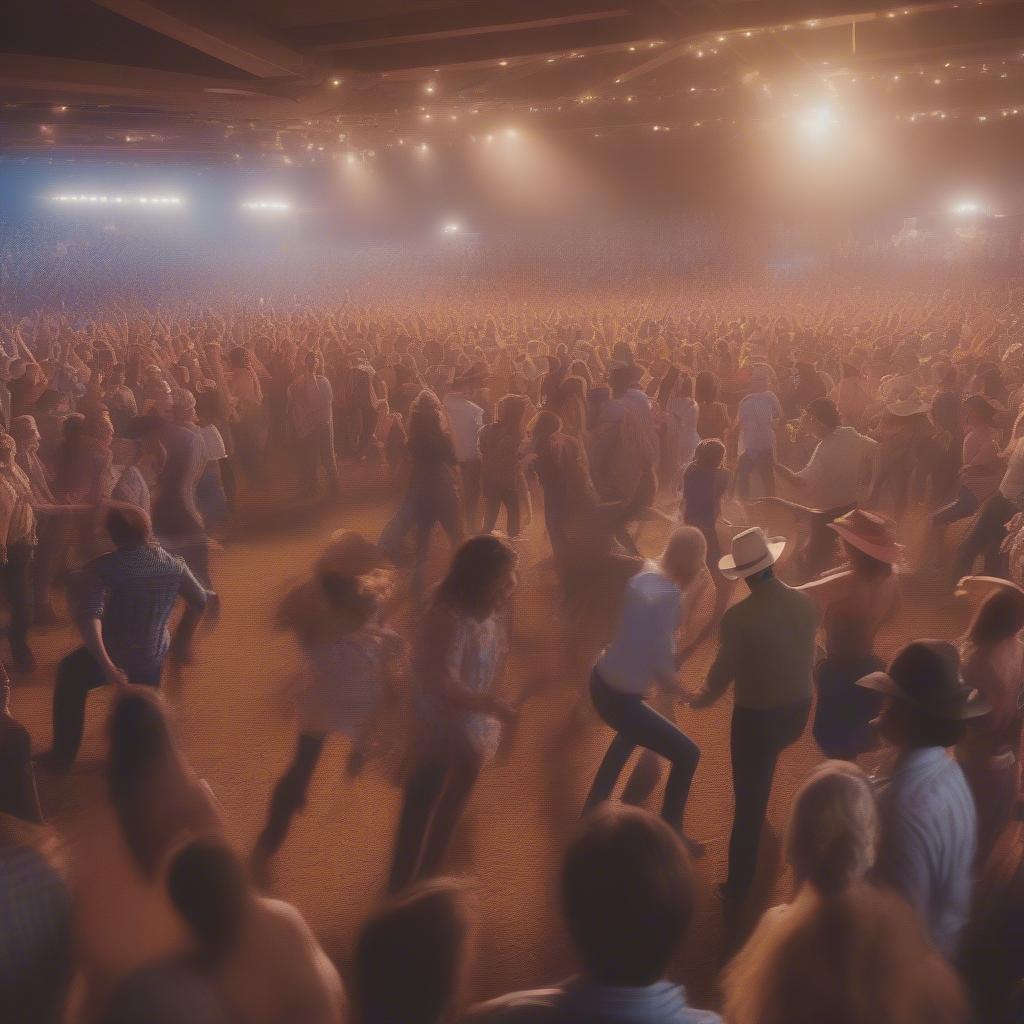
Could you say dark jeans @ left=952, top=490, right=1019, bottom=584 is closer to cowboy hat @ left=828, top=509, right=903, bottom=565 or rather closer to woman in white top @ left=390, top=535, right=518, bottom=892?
cowboy hat @ left=828, top=509, right=903, bottom=565

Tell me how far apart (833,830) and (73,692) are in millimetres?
3749

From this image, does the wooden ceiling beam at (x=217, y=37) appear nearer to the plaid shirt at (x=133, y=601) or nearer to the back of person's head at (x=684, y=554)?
the plaid shirt at (x=133, y=601)

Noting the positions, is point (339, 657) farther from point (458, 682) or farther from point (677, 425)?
point (677, 425)

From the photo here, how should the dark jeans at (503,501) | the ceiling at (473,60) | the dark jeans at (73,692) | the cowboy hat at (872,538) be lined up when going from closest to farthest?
the cowboy hat at (872,538) < the dark jeans at (73,692) < the dark jeans at (503,501) < the ceiling at (473,60)

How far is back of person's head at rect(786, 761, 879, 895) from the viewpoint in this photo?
6.98ft

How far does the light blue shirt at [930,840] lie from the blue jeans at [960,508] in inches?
189

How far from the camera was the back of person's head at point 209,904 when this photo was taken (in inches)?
76.5

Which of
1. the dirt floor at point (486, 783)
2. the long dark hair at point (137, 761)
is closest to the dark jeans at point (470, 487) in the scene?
the dirt floor at point (486, 783)

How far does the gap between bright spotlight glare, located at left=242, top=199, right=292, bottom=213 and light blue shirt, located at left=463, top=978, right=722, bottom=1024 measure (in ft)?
143

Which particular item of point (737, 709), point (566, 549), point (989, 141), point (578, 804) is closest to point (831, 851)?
point (737, 709)

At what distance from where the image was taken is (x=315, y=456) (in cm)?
1044

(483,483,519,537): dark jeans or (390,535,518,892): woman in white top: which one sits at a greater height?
(483,483,519,537): dark jeans

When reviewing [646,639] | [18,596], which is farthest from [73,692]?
[646,639]

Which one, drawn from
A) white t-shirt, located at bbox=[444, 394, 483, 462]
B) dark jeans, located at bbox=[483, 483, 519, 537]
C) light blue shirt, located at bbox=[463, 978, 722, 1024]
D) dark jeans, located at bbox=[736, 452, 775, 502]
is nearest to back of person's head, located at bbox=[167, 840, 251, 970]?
light blue shirt, located at bbox=[463, 978, 722, 1024]
